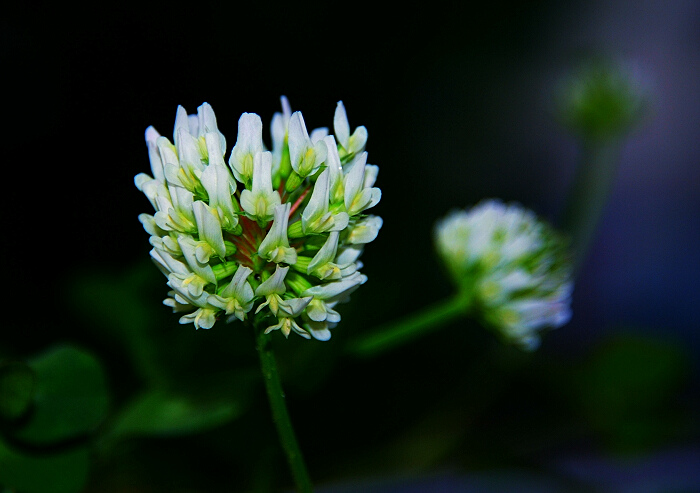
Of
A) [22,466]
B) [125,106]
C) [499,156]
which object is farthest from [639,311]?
[22,466]

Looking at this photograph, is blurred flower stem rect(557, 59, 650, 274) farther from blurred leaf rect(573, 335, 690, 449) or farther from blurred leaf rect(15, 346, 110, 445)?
blurred leaf rect(15, 346, 110, 445)

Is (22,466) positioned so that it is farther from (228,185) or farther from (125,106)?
(125,106)

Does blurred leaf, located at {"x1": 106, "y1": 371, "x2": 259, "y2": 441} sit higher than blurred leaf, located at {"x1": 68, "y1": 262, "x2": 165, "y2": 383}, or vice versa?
blurred leaf, located at {"x1": 68, "y1": 262, "x2": 165, "y2": 383}

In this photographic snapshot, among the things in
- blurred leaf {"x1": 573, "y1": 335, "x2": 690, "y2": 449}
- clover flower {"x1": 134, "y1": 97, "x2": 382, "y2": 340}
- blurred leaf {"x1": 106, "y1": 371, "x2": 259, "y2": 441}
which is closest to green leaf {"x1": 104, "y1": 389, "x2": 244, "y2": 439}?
blurred leaf {"x1": 106, "y1": 371, "x2": 259, "y2": 441}

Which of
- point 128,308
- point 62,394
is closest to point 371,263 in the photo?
point 128,308

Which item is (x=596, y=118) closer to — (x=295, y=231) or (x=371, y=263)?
(x=371, y=263)

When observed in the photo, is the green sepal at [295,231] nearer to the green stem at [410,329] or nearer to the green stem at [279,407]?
the green stem at [279,407]

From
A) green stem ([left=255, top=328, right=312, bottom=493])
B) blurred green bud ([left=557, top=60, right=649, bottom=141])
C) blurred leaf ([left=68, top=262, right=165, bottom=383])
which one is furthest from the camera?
blurred green bud ([left=557, top=60, right=649, bottom=141])
